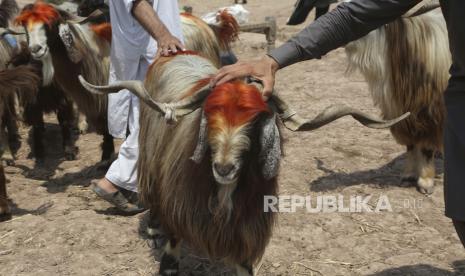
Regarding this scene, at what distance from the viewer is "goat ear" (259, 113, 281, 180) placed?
262 cm

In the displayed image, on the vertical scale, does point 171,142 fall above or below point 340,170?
above

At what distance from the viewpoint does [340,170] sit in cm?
558

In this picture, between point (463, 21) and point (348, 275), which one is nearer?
point (463, 21)

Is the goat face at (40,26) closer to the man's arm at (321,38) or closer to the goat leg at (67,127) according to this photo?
the goat leg at (67,127)

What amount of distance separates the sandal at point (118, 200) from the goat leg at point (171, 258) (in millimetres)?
951

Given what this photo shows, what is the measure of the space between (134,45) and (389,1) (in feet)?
7.42

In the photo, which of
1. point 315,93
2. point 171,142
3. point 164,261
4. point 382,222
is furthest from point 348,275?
point 315,93

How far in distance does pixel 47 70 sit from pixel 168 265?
2.78 metres

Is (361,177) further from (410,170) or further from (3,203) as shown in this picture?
(3,203)

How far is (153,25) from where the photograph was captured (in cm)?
378

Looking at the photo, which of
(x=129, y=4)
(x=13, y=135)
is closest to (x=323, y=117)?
(x=129, y=4)

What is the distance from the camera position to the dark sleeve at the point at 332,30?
2.48 meters

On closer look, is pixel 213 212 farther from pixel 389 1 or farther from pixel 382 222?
pixel 382 222

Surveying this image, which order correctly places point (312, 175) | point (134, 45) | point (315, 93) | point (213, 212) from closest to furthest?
point (213, 212) < point (134, 45) < point (312, 175) < point (315, 93)
